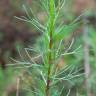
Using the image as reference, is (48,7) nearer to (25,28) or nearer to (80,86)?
(80,86)

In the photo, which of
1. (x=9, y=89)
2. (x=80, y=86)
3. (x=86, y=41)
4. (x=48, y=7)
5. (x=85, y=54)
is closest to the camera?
(x=48, y=7)

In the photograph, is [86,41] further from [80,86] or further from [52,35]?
[52,35]

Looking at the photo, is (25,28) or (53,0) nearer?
(53,0)

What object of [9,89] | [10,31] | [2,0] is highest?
[2,0]

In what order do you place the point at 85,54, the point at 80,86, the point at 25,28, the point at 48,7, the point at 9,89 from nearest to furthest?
the point at 48,7
the point at 80,86
the point at 85,54
the point at 9,89
the point at 25,28

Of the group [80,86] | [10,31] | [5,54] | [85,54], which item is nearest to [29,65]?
[80,86]

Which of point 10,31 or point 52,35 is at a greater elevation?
point 10,31

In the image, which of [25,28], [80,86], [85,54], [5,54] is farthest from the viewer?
[25,28]

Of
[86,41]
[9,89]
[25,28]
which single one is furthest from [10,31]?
[86,41]

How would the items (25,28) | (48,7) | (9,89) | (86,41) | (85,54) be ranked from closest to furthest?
1. (48,7)
2. (85,54)
3. (86,41)
4. (9,89)
5. (25,28)
